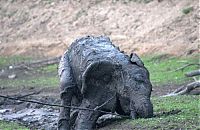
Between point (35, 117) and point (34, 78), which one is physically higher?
point (34, 78)

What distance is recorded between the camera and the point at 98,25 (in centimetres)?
2684

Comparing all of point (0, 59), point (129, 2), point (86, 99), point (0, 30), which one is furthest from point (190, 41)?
point (86, 99)

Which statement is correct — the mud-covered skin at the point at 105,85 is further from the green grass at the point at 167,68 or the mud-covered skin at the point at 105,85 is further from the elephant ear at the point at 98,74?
the green grass at the point at 167,68

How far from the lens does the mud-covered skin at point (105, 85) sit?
9016mm

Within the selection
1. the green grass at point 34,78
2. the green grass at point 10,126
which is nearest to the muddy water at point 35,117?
the green grass at point 10,126

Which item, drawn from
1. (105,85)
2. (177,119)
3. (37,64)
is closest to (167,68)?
(37,64)

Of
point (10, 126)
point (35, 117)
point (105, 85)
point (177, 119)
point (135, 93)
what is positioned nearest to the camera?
point (177, 119)

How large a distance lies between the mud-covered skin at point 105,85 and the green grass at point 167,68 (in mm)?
7254

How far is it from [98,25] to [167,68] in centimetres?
757

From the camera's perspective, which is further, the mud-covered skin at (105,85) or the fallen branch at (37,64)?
the fallen branch at (37,64)

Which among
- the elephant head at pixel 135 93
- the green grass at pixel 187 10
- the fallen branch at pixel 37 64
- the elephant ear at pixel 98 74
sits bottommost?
the elephant head at pixel 135 93

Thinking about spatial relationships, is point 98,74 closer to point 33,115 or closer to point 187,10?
point 33,115

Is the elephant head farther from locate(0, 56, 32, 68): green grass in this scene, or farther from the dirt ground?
locate(0, 56, 32, 68): green grass

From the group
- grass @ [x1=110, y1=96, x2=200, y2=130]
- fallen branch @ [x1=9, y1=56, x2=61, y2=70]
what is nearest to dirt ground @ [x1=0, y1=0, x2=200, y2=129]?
fallen branch @ [x1=9, y1=56, x2=61, y2=70]
